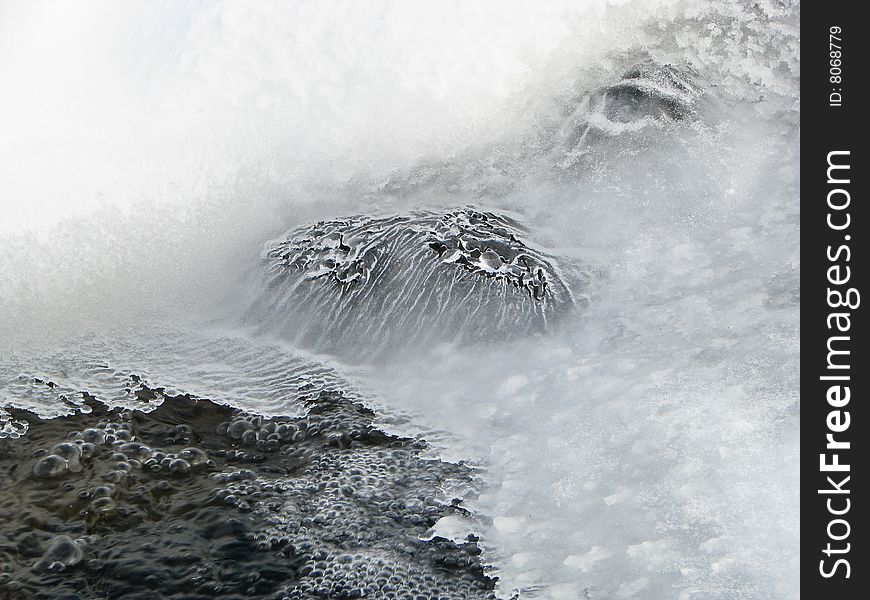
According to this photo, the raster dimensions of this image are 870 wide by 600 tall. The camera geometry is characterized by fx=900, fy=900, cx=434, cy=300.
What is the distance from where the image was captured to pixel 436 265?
9.98 ft

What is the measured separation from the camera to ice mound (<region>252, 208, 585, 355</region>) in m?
2.93

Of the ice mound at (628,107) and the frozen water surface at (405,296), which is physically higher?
the ice mound at (628,107)

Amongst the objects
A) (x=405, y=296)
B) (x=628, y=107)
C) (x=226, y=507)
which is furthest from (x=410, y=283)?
(x=628, y=107)

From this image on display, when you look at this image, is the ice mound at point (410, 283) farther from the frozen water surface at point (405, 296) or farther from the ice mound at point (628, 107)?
the ice mound at point (628, 107)

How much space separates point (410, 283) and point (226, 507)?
1.02m

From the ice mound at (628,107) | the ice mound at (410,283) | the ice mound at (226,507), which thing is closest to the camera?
the ice mound at (226,507)

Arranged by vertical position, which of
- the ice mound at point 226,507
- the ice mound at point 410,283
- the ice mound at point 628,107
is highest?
the ice mound at point 628,107

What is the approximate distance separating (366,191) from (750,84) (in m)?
1.56

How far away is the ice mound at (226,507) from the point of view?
6.95ft

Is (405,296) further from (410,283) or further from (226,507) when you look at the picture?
(226,507)

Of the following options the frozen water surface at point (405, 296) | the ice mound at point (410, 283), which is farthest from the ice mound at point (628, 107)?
the ice mound at point (410, 283)

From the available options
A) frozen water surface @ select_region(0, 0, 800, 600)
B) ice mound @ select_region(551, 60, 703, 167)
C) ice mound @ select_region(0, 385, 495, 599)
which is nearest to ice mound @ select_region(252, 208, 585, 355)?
frozen water surface @ select_region(0, 0, 800, 600)

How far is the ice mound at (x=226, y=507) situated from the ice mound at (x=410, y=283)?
34cm

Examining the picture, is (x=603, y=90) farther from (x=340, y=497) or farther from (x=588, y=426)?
(x=340, y=497)
